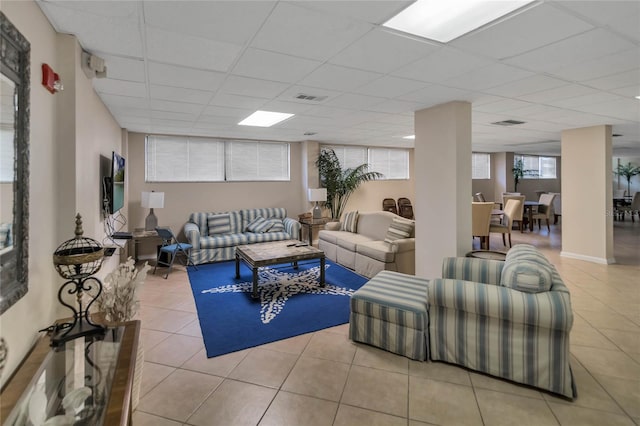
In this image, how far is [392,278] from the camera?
3189 millimetres

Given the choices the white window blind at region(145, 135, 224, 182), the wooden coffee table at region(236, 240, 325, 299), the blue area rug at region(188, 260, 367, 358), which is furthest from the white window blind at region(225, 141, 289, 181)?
the wooden coffee table at region(236, 240, 325, 299)

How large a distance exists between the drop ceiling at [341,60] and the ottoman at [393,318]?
1894 mm

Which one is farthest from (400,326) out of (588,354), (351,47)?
(351,47)

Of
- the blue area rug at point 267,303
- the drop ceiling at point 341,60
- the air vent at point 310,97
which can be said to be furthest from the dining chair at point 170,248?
the air vent at point 310,97

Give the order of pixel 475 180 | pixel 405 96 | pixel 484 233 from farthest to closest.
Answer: pixel 475 180 → pixel 484 233 → pixel 405 96

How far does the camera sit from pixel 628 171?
1315 centimetres

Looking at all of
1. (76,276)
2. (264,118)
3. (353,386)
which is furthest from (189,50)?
(353,386)

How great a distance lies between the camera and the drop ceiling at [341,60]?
1.90 meters

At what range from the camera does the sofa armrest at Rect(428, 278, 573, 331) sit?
2061 millimetres

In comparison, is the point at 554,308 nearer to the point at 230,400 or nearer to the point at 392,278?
the point at 392,278

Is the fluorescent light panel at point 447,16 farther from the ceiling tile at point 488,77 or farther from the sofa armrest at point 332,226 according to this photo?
the sofa armrest at point 332,226

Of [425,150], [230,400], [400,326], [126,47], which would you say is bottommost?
[230,400]

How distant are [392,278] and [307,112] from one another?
248 cm

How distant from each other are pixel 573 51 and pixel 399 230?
9.40 feet
